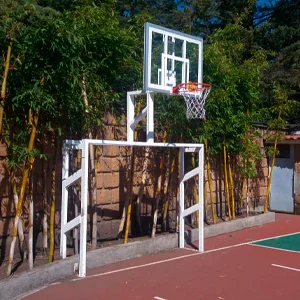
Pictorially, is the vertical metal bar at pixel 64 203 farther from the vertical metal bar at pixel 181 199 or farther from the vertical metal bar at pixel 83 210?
the vertical metal bar at pixel 181 199

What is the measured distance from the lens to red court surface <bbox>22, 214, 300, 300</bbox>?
6.98 m

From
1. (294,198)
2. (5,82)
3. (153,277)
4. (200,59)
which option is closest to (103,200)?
(153,277)

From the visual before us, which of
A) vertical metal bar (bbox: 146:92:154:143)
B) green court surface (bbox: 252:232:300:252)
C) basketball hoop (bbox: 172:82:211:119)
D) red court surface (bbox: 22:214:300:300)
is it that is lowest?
green court surface (bbox: 252:232:300:252)

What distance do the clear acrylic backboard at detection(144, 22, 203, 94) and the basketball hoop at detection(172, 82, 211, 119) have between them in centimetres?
15

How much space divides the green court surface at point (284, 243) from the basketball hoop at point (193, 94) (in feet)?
10.6

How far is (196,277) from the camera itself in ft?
26.0

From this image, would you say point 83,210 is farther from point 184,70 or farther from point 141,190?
point 184,70

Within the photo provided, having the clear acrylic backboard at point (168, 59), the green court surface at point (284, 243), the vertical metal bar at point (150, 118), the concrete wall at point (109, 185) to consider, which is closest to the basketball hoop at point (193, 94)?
the clear acrylic backboard at point (168, 59)

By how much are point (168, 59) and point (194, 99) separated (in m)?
0.85

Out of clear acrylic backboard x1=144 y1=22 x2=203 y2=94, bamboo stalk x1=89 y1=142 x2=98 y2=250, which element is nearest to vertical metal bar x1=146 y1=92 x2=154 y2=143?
clear acrylic backboard x1=144 y1=22 x2=203 y2=94

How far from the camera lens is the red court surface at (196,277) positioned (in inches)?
275

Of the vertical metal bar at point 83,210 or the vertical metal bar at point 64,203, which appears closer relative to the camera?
the vertical metal bar at point 83,210

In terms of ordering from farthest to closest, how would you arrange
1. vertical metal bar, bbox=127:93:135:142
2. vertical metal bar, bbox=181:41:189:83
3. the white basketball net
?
vertical metal bar, bbox=181:41:189:83 < the white basketball net < vertical metal bar, bbox=127:93:135:142

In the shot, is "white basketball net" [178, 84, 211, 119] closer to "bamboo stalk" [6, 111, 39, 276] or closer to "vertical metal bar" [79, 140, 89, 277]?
"vertical metal bar" [79, 140, 89, 277]
